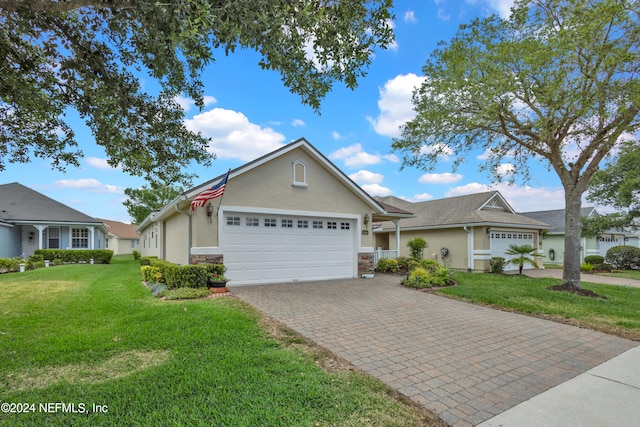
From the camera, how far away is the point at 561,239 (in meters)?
23.9

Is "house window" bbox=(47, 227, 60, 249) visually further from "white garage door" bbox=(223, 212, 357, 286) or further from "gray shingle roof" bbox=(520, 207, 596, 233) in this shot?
"gray shingle roof" bbox=(520, 207, 596, 233)

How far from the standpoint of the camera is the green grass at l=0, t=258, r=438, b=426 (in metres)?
2.89

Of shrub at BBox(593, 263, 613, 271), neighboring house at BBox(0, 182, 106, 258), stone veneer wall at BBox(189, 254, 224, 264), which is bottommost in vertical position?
shrub at BBox(593, 263, 613, 271)

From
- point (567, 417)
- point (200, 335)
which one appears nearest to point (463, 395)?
point (567, 417)

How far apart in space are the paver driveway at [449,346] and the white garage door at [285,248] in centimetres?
191

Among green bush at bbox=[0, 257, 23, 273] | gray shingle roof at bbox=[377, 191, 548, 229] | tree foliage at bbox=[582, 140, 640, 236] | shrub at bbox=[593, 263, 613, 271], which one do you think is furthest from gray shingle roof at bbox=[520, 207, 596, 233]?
green bush at bbox=[0, 257, 23, 273]

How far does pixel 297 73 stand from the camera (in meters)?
5.49

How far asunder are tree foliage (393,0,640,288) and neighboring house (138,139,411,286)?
326cm

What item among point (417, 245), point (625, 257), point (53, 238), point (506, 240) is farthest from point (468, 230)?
point (53, 238)

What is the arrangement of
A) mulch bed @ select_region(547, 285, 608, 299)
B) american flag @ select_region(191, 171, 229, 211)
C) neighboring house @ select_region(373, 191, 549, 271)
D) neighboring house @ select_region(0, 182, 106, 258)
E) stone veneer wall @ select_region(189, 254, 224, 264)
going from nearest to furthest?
american flag @ select_region(191, 171, 229, 211) < stone veneer wall @ select_region(189, 254, 224, 264) < mulch bed @ select_region(547, 285, 608, 299) < neighboring house @ select_region(373, 191, 549, 271) < neighboring house @ select_region(0, 182, 106, 258)

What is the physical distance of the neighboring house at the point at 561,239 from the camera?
24.1 m

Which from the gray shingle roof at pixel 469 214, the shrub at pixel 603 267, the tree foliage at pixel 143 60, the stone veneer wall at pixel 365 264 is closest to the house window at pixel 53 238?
the tree foliage at pixel 143 60

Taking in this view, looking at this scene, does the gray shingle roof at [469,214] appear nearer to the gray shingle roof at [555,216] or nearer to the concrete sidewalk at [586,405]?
the gray shingle roof at [555,216]

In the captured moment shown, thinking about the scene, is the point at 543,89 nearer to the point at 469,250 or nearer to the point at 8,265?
the point at 469,250
